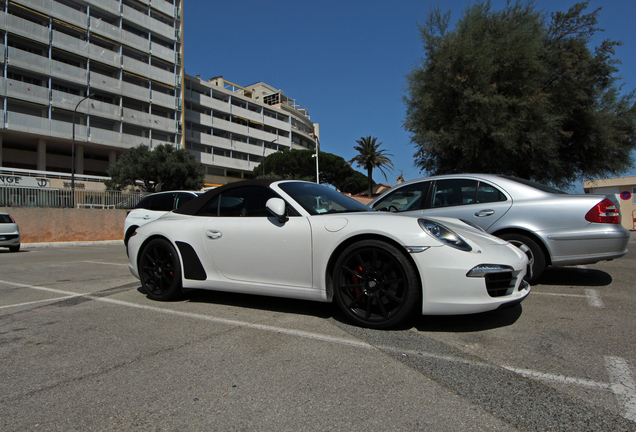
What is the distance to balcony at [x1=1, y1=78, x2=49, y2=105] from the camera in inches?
1336

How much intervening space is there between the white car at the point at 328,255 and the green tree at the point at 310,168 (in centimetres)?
4800

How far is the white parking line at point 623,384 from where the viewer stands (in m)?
1.88

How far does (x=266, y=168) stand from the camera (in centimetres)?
5853

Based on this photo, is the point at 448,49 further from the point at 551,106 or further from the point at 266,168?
the point at 266,168

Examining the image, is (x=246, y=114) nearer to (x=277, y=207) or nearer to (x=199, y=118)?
(x=199, y=118)

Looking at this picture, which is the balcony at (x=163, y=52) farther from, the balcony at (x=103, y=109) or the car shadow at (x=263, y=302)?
the car shadow at (x=263, y=302)

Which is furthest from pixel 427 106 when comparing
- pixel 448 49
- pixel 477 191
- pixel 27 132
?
pixel 27 132

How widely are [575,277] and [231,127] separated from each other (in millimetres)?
58275

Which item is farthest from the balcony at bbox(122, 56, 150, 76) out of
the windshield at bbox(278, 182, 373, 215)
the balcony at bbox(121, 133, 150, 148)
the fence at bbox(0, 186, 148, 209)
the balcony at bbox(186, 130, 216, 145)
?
the windshield at bbox(278, 182, 373, 215)

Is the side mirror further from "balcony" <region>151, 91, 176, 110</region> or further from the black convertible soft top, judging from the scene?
"balcony" <region>151, 91, 176, 110</region>

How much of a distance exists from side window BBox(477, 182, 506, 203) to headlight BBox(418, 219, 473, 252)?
2356mm

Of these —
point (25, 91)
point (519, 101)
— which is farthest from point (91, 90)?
point (519, 101)

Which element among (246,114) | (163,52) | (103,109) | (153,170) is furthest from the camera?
(246,114)

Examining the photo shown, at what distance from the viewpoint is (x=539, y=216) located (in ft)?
15.7
